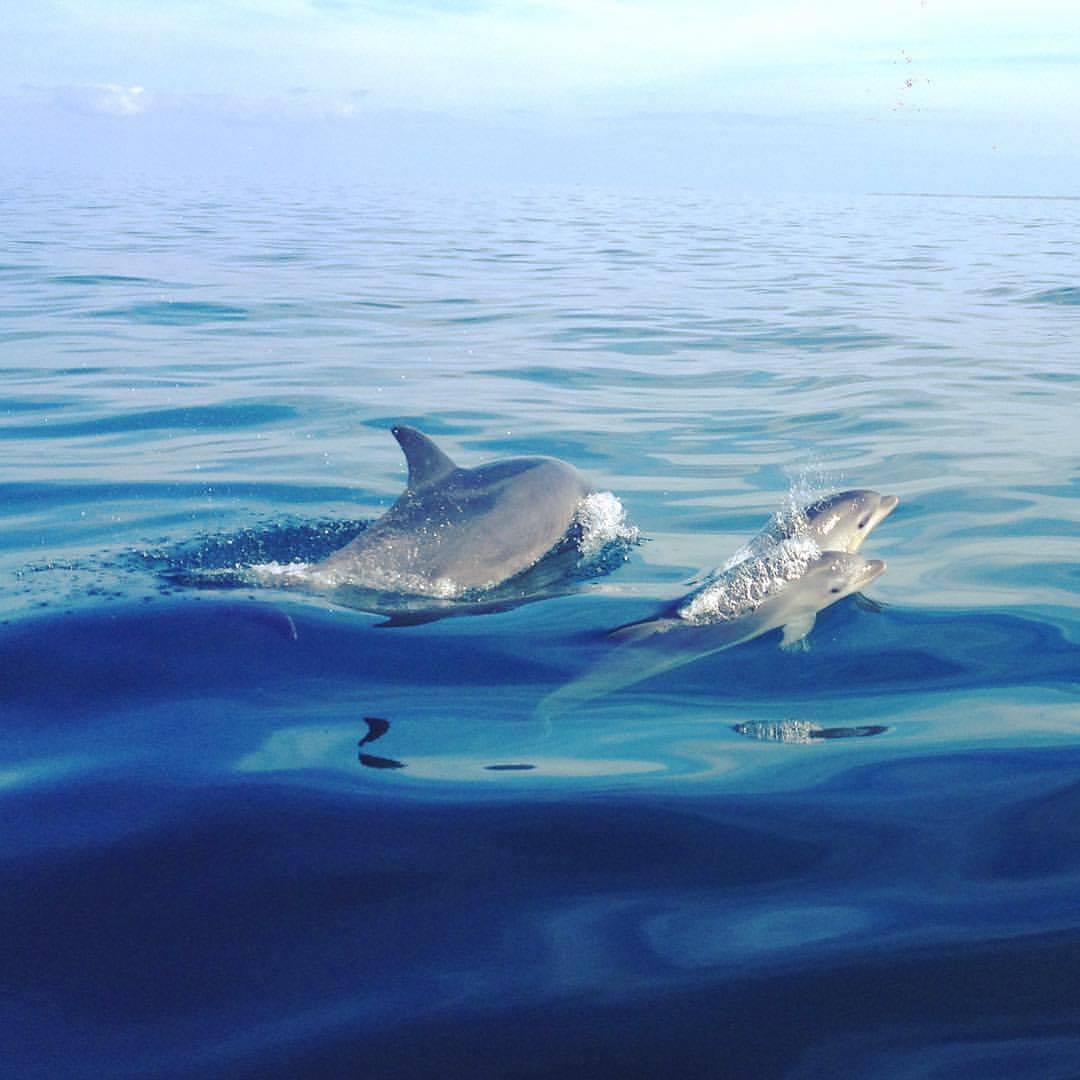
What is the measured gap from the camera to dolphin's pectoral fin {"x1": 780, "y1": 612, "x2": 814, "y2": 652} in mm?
6578

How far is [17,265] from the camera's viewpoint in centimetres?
2733

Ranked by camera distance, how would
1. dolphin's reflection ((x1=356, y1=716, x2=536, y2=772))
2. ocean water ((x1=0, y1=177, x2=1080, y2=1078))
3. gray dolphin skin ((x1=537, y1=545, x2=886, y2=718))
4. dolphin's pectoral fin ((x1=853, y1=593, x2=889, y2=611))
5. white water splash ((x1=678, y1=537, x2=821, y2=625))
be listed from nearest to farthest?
ocean water ((x1=0, y1=177, x2=1080, y2=1078)), dolphin's reflection ((x1=356, y1=716, x2=536, y2=772)), gray dolphin skin ((x1=537, y1=545, x2=886, y2=718)), white water splash ((x1=678, y1=537, x2=821, y2=625)), dolphin's pectoral fin ((x1=853, y1=593, x2=889, y2=611))

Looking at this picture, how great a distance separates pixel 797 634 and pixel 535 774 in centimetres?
236

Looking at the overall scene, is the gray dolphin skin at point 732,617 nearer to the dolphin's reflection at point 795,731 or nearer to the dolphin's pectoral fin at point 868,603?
the dolphin's pectoral fin at point 868,603

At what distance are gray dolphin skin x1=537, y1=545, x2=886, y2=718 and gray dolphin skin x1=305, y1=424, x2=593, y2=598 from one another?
1.38m

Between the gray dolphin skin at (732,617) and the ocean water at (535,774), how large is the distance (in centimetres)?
11

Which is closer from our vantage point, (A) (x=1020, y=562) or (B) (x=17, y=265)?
(A) (x=1020, y=562)

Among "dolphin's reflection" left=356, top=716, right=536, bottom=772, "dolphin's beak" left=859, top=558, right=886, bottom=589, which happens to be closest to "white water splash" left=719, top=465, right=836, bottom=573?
"dolphin's beak" left=859, top=558, right=886, bottom=589

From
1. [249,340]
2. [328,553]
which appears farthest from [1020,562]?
[249,340]

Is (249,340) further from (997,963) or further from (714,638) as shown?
(997,963)

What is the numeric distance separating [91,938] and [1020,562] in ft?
20.9

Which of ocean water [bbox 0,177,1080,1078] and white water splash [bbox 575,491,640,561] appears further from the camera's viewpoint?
white water splash [bbox 575,491,640,561]

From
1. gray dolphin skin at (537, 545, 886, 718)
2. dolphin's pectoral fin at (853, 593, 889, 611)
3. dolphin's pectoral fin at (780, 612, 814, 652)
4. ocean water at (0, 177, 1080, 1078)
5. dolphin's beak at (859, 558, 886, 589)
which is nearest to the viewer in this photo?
ocean water at (0, 177, 1080, 1078)

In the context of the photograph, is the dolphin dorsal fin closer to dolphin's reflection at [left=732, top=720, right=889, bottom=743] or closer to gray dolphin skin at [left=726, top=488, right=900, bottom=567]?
gray dolphin skin at [left=726, top=488, right=900, bottom=567]
